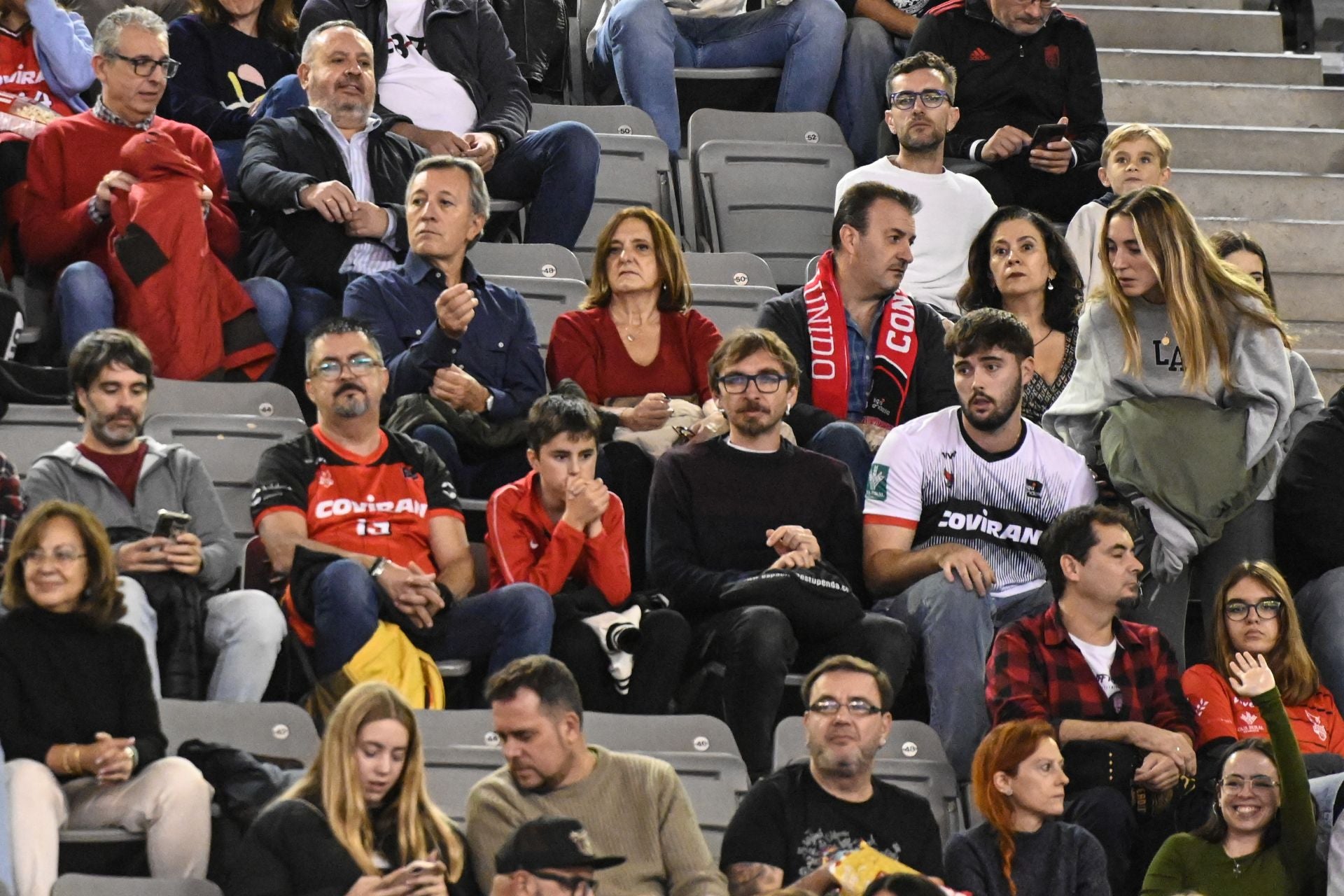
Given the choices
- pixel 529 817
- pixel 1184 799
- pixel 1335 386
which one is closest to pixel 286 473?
pixel 529 817

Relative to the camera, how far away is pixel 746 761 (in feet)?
16.5

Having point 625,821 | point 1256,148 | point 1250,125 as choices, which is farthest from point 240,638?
point 1250,125

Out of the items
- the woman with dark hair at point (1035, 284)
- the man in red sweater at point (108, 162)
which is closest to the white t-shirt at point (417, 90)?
the man in red sweater at point (108, 162)

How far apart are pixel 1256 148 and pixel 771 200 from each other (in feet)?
5.55

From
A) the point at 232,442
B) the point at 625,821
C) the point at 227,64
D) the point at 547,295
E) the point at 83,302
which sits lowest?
the point at 625,821

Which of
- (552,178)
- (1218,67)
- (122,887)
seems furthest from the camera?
(1218,67)

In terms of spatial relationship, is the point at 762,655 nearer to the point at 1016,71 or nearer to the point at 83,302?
the point at 83,302

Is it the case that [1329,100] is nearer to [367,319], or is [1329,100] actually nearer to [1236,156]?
[1236,156]

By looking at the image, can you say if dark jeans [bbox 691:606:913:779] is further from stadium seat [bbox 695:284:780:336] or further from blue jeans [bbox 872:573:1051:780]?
stadium seat [bbox 695:284:780:336]

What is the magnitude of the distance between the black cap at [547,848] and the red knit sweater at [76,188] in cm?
251

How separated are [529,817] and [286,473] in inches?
44.7

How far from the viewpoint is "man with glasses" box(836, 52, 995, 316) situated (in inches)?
262

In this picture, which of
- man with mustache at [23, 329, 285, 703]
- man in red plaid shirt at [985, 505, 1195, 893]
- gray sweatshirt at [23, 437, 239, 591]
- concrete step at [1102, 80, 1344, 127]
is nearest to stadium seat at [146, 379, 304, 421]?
man with mustache at [23, 329, 285, 703]

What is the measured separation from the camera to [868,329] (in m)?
6.09
